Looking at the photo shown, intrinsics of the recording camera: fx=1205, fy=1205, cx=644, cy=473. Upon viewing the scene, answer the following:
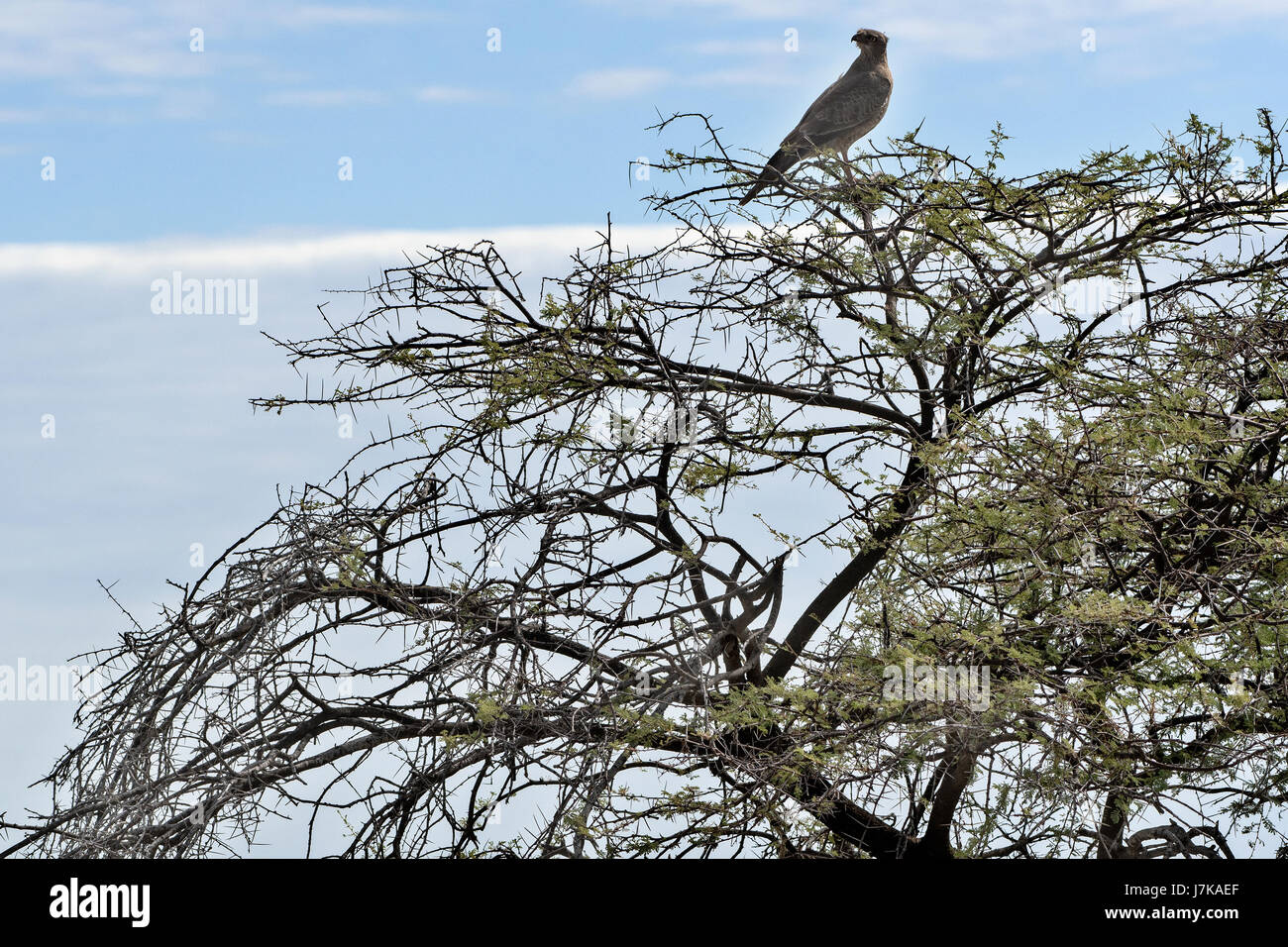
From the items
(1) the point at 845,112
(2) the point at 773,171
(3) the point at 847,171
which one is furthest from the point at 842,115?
(2) the point at 773,171

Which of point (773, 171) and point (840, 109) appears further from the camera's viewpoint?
point (840, 109)

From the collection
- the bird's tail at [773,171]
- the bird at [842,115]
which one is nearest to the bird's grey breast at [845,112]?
the bird at [842,115]

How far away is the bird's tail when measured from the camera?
25.3ft

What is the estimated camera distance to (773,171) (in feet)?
25.2

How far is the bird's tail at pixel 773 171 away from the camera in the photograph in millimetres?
7727

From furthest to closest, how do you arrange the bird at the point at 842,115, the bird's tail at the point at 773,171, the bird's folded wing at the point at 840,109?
1. the bird's folded wing at the point at 840,109
2. the bird at the point at 842,115
3. the bird's tail at the point at 773,171

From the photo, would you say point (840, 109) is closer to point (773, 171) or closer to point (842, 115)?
point (842, 115)

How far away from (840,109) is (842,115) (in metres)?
0.06

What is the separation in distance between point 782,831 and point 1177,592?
2.34m

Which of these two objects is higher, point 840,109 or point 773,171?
point 840,109

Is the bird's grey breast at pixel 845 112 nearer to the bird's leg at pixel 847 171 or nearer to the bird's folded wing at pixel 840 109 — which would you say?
the bird's folded wing at pixel 840 109
